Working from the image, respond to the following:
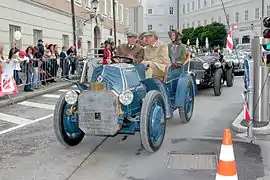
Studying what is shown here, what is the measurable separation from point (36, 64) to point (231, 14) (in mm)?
55262

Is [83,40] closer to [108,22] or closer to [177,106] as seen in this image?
[108,22]

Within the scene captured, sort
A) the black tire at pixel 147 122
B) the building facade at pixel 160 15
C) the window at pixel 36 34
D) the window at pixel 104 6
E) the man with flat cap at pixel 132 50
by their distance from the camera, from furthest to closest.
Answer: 1. the building facade at pixel 160 15
2. the window at pixel 104 6
3. the window at pixel 36 34
4. the man with flat cap at pixel 132 50
5. the black tire at pixel 147 122

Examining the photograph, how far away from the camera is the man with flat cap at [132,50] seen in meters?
7.31

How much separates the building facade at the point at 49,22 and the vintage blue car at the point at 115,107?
6670 millimetres

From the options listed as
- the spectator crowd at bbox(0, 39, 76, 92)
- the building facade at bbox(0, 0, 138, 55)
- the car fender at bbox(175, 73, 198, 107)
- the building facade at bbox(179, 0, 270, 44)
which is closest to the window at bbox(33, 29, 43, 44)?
the building facade at bbox(0, 0, 138, 55)

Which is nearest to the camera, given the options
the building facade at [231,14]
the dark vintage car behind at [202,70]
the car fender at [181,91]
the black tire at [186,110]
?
the car fender at [181,91]

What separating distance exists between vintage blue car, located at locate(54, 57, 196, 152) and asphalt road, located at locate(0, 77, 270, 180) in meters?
0.34

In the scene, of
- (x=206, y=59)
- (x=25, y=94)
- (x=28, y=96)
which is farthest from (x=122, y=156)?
(x=206, y=59)

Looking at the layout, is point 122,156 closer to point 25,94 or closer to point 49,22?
point 25,94

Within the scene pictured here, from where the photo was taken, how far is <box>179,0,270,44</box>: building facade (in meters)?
57.3

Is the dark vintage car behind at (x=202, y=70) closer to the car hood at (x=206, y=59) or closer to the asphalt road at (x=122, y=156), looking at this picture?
the car hood at (x=206, y=59)

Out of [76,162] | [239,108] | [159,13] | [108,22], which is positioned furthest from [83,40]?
[159,13]

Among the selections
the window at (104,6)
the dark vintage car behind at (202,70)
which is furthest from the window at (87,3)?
the dark vintage car behind at (202,70)

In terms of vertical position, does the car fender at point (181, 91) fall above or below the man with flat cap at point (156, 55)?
below
